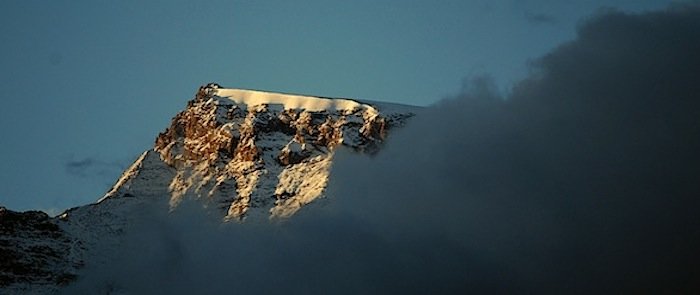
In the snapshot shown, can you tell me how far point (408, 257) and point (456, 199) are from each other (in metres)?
14.6

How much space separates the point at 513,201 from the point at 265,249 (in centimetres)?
3850

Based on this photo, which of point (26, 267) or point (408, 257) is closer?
point (408, 257)

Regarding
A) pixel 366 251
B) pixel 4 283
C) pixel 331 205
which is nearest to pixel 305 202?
pixel 331 205

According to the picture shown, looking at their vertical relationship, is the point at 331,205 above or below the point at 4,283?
above

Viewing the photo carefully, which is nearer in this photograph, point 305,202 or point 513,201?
point 513,201

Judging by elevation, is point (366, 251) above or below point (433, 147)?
below

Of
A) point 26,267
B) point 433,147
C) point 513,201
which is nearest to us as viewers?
point 513,201

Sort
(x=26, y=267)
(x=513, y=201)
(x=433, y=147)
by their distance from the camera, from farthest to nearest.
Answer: (x=433, y=147), (x=26, y=267), (x=513, y=201)

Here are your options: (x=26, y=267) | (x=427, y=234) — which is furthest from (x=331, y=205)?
(x=26, y=267)

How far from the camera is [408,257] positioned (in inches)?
6590

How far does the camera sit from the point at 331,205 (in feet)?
598

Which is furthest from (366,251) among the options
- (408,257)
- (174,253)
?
(174,253)

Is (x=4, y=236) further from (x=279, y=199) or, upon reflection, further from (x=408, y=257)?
(x=408, y=257)

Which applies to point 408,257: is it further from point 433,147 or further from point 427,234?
point 433,147
